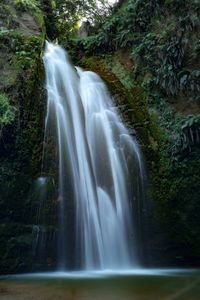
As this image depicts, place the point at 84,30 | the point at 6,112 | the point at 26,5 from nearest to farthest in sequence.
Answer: the point at 6,112, the point at 26,5, the point at 84,30

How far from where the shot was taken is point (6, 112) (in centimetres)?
650

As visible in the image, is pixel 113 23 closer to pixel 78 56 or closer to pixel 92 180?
pixel 78 56

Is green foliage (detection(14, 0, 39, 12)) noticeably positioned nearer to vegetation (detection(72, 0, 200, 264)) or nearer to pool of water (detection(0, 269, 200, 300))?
vegetation (detection(72, 0, 200, 264))

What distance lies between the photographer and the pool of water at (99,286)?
3.73m

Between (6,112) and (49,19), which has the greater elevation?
(49,19)

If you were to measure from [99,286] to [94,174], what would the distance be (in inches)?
106

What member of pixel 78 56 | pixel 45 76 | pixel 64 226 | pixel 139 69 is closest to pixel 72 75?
pixel 45 76

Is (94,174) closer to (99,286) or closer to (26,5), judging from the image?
(99,286)

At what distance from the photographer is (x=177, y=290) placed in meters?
4.00

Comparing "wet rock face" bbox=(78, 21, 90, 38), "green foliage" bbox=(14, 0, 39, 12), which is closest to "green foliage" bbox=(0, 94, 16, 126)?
"green foliage" bbox=(14, 0, 39, 12)

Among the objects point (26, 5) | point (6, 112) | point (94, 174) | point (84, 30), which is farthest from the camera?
point (84, 30)

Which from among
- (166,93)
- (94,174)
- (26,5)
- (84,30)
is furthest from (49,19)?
(94,174)

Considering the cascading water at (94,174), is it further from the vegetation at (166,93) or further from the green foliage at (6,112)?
the green foliage at (6,112)

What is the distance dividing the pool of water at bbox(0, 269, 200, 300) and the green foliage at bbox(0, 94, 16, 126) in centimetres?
278
